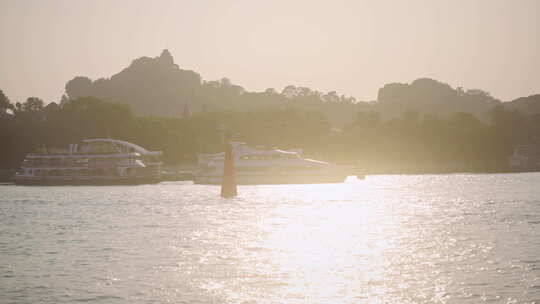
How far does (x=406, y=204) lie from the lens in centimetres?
6681

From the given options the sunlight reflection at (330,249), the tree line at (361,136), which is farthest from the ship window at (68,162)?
the sunlight reflection at (330,249)

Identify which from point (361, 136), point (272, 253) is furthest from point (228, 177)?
point (361, 136)

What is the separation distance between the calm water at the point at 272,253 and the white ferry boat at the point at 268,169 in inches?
1670

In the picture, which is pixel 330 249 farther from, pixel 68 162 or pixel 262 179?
pixel 68 162

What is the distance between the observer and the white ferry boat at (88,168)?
108312 millimetres

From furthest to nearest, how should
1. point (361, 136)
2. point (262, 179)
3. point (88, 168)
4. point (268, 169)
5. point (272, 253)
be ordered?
point (361, 136) < point (88, 168) < point (268, 169) < point (262, 179) < point (272, 253)

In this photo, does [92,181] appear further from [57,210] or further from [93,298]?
[93,298]

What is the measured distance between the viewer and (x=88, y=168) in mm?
109438

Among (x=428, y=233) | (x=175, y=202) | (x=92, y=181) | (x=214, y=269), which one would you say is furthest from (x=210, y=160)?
(x=214, y=269)

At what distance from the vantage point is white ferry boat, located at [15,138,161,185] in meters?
108

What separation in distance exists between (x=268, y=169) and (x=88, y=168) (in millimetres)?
27238

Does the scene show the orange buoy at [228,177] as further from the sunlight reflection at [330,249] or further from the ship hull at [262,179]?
the ship hull at [262,179]

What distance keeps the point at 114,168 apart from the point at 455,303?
9203 centimetres

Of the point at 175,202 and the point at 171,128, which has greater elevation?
the point at 171,128
